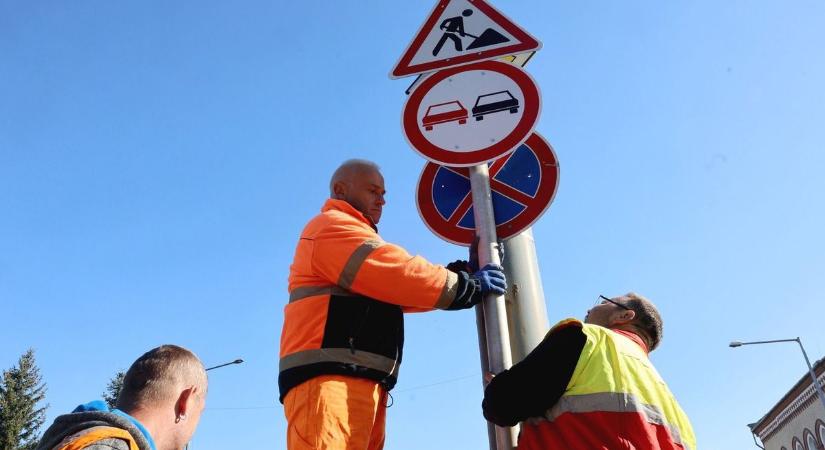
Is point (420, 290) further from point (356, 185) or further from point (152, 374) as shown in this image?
point (152, 374)

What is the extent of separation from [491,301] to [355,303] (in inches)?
24.8

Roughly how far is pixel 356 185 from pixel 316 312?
0.87 meters

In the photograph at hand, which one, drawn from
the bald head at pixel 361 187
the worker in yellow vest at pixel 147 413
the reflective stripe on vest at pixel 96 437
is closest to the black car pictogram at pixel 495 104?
the bald head at pixel 361 187

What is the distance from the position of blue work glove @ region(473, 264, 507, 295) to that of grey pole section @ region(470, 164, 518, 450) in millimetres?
38

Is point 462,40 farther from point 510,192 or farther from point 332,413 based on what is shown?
point 332,413

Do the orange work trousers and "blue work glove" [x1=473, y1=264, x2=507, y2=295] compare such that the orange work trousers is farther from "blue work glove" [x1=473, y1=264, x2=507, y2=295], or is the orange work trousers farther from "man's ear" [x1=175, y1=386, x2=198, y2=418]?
"blue work glove" [x1=473, y1=264, x2=507, y2=295]

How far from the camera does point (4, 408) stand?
44.3 metres

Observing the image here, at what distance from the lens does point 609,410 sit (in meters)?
2.73

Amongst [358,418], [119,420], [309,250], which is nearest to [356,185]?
[309,250]

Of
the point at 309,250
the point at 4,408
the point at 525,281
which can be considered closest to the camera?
the point at 309,250

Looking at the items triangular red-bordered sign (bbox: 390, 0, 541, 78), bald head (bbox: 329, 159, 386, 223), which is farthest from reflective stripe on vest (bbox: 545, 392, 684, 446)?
triangular red-bordered sign (bbox: 390, 0, 541, 78)

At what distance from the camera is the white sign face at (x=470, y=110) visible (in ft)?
11.5

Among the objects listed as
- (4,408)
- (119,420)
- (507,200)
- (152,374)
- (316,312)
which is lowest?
(119,420)

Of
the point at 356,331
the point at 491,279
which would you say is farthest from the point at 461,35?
the point at 356,331
